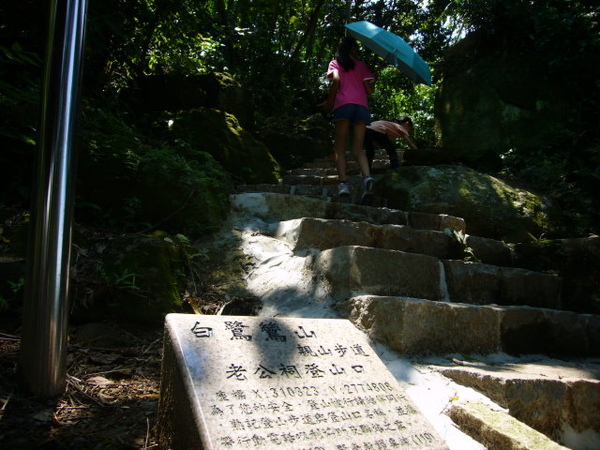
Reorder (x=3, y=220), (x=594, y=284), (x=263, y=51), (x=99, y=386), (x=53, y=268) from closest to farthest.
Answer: (x=53, y=268)
(x=99, y=386)
(x=3, y=220)
(x=594, y=284)
(x=263, y=51)

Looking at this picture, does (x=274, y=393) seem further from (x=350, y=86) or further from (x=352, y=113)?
(x=350, y=86)

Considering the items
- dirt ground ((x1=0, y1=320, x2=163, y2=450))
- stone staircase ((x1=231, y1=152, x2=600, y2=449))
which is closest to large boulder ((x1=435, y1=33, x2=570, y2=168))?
stone staircase ((x1=231, y1=152, x2=600, y2=449))

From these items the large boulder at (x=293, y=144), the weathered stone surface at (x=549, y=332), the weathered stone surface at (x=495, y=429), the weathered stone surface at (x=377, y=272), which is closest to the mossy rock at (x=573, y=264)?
the weathered stone surface at (x=549, y=332)

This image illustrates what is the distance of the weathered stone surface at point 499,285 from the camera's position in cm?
299

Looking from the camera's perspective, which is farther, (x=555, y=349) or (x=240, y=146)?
(x=240, y=146)

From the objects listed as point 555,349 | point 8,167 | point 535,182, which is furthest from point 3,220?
point 535,182

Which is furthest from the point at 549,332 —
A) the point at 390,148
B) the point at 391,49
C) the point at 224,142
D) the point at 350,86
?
the point at 224,142

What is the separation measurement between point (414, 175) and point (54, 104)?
3829 millimetres

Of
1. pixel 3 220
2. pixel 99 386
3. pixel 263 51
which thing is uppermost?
pixel 263 51

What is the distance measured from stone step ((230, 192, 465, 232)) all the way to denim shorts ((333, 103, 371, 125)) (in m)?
1.02

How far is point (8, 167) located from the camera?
3.03m

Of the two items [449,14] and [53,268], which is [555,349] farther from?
[449,14]

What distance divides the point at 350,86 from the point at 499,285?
8.10 ft

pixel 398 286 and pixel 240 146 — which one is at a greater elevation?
pixel 240 146
